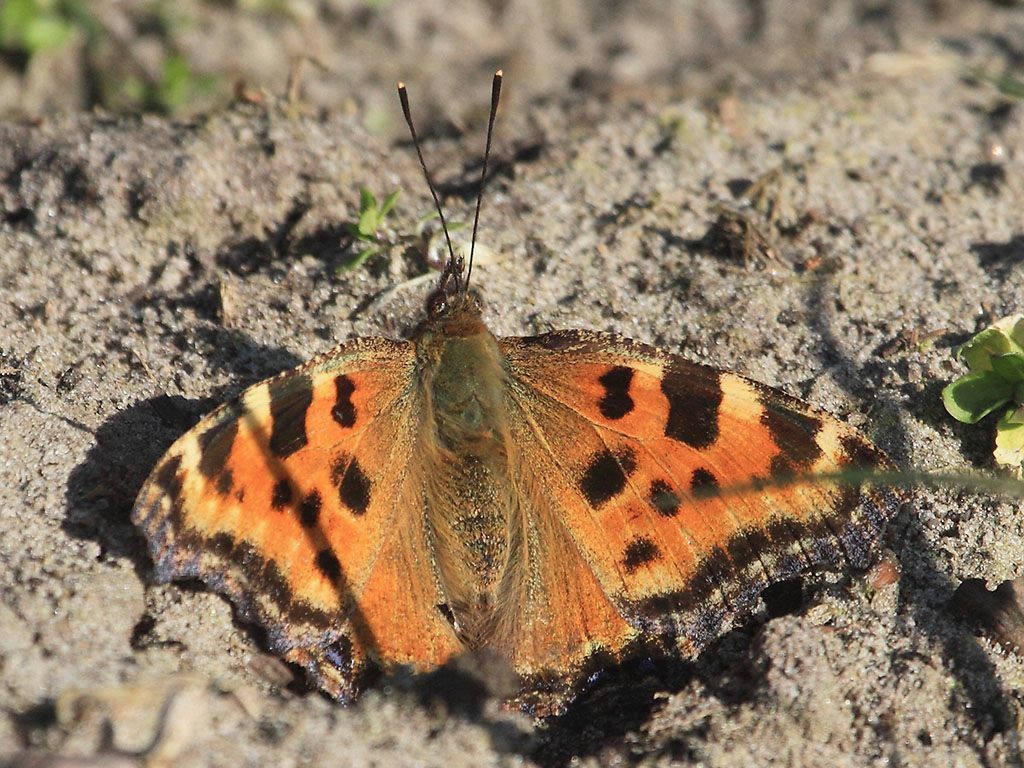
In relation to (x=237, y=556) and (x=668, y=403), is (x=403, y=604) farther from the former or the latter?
(x=668, y=403)

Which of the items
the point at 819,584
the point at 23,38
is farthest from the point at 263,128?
the point at 819,584

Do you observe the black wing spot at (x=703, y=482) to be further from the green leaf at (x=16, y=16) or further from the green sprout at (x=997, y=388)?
the green leaf at (x=16, y=16)

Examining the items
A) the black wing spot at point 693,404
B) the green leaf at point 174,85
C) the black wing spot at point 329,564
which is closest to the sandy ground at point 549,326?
the black wing spot at point 329,564

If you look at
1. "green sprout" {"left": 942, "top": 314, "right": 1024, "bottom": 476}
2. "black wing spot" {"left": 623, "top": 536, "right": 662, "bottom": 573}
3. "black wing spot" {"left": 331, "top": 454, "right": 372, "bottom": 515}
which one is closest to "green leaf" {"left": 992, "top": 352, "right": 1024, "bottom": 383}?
"green sprout" {"left": 942, "top": 314, "right": 1024, "bottom": 476}

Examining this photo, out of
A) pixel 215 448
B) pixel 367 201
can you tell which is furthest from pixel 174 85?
pixel 215 448

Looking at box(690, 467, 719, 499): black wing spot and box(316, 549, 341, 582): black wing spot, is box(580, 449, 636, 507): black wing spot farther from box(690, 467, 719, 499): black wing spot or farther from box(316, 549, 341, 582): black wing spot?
box(316, 549, 341, 582): black wing spot

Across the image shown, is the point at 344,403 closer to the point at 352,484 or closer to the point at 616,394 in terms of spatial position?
Answer: the point at 352,484
